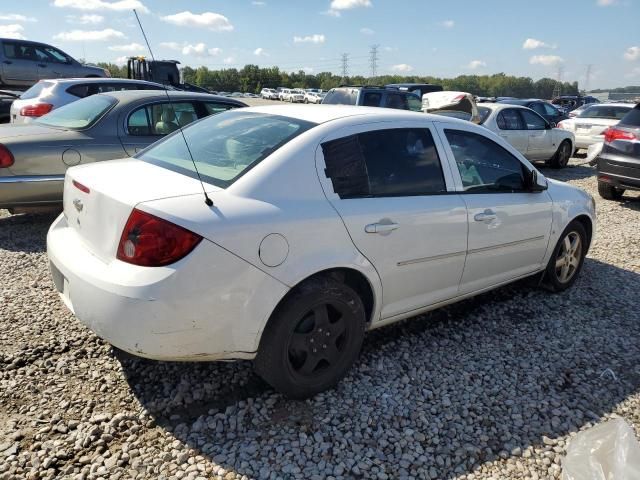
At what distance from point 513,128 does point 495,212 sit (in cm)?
815

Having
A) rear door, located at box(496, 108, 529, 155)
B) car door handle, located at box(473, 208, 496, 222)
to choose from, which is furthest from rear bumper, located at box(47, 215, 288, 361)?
rear door, located at box(496, 108, 529, 155)

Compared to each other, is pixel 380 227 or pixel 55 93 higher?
pixel 55 93

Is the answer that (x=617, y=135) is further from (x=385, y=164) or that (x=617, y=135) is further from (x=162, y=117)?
(x=162, y=117)

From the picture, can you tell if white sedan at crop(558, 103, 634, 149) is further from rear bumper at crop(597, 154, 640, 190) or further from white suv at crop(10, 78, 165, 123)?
white suv at crop(10, 78, 165, 123)

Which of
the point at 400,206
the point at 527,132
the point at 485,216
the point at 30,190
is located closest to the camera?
the point at 400,206

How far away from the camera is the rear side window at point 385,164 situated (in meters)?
2.82

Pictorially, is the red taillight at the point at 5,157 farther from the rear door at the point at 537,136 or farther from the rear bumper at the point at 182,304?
the rear door at the point at 537,136

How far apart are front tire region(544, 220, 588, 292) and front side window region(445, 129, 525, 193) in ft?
2.96

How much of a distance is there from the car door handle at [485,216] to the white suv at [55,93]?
5.77 metres

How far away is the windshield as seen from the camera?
5.41 m

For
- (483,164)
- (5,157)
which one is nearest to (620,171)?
(483,164)

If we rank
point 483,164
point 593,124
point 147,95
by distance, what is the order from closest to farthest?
point 483,164 → point 147,95 → point 593,124

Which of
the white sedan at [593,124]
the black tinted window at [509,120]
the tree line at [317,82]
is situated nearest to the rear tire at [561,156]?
the white sedan at [593,124]

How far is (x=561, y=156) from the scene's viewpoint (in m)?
12.1
